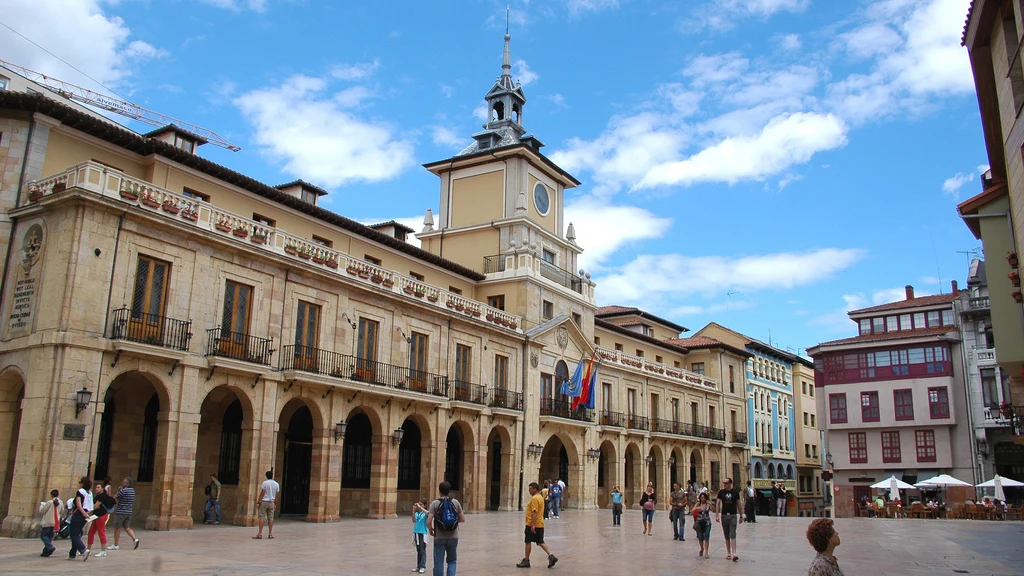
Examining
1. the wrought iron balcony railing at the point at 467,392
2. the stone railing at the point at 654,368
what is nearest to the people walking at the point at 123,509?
the wrought iron balcony railing at the point at 467,392

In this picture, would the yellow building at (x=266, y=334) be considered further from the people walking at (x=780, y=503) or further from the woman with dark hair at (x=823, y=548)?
the woman with dark hair at (x=823, y=548)

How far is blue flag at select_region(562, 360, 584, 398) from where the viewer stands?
4038cm

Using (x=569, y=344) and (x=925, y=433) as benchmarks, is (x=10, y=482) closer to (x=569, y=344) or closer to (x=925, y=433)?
(x=569, y=344)

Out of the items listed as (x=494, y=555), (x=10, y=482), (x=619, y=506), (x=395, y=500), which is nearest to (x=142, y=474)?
(x=10, y=482)

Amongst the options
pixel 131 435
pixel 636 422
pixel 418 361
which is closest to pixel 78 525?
pixel 131 435

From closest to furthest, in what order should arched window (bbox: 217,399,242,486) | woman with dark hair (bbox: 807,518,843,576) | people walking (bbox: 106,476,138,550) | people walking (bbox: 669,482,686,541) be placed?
woman with dark hair (bbox: 807,518,843,576), people walking (bbox: 106,476,138,550), people walking (bbox: 669,482,686,541), arched window (bbox: 217,399,242,486)

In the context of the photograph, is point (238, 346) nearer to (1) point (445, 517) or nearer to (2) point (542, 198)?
(1) point (445, 517)

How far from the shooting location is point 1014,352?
17906mm

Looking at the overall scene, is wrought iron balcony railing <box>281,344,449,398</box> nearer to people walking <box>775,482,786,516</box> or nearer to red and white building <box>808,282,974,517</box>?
people walking <box>775,482,786,516</box>

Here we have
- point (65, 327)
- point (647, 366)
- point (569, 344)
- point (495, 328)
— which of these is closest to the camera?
point (65, 327)

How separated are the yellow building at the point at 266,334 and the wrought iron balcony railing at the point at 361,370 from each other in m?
0.08

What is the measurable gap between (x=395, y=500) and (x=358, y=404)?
4090 millimetres

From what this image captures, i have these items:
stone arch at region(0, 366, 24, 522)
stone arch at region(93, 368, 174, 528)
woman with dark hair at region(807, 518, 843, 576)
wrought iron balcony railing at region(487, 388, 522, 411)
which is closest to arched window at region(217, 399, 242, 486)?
stone arch at region(93, 368, 174, 528)

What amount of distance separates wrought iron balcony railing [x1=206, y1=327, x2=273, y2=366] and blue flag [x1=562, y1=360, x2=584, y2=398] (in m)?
18.2
